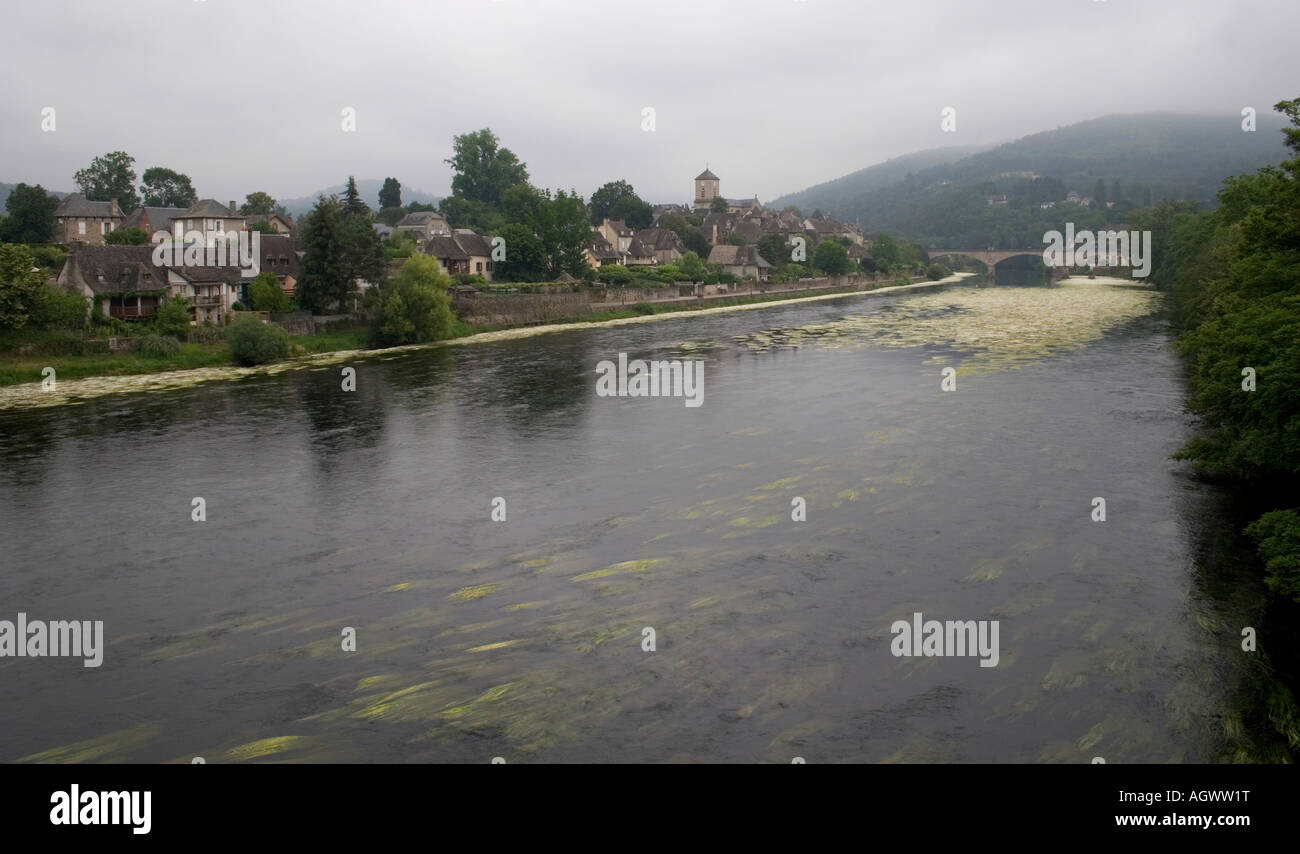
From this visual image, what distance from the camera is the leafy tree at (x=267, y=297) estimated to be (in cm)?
5553

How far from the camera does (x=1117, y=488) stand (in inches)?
918

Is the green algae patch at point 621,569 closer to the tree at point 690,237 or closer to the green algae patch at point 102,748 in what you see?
the green algae patch at point 102,748

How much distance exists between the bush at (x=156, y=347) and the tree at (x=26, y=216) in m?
31.5

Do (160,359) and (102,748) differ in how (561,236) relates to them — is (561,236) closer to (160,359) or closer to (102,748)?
(160,359)

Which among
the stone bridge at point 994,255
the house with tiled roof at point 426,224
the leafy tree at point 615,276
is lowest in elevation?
the leafy tree at point 615,276

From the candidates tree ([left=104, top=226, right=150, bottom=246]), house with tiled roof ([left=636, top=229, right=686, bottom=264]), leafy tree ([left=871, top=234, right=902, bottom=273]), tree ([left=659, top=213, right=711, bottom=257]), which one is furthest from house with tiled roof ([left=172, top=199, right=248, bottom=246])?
leafy tree ([left=871, top=234, right=902, bottom=273])

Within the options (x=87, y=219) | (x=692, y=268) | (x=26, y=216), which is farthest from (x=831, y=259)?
(x=26, y=216)

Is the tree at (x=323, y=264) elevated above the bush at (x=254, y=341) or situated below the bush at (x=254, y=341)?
above

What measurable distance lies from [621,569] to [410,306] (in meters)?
41.2

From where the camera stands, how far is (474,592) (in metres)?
18.0

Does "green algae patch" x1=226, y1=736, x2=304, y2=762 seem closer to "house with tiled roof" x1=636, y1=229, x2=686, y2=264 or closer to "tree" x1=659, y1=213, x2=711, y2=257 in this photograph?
"house with tiled roof" x1=636, y1=229, x2=686, y2=264

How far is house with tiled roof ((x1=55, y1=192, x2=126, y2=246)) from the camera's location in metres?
83.8

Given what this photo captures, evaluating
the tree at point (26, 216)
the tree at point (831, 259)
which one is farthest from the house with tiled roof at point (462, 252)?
the tree at point (831, 259)
